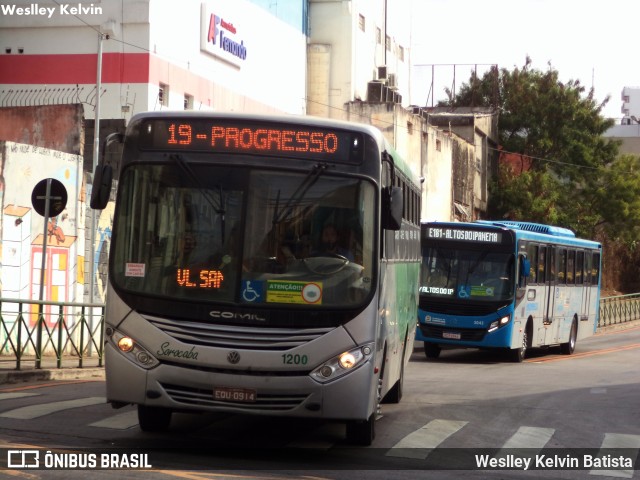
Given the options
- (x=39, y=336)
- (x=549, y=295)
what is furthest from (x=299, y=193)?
(x=549, y=295)

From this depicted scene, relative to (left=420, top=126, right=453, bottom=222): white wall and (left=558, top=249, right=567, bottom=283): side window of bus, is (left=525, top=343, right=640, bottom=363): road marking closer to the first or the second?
(left=558, top=249, right=567, bottom=283): side window of bus

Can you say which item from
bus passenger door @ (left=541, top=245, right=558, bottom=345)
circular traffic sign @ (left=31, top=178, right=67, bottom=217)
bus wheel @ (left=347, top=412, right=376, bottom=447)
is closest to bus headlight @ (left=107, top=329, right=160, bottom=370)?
bus wheel @ (left=347, top=412, right=376, bottom=447)

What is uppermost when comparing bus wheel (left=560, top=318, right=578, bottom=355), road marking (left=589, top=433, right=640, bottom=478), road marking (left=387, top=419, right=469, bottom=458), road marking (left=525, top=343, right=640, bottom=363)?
road marking (left=387, top=419, right=469, bottom=458)

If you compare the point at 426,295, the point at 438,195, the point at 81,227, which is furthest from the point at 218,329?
the point at 438,195

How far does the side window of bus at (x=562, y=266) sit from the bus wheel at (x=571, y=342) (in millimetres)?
1958

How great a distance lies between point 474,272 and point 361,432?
49.1 ft

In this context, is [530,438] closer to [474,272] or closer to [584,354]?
[474,272]

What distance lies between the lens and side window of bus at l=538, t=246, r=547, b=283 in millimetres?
28188

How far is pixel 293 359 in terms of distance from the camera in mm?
10148

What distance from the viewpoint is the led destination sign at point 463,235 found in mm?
25781

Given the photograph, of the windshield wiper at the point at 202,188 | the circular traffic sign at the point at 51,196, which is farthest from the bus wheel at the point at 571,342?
the windshield wiper at the point at 202,188

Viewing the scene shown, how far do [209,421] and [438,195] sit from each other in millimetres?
40542

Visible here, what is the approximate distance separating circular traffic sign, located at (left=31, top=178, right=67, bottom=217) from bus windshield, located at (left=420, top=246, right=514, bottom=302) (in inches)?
398

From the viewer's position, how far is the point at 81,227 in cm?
2406
